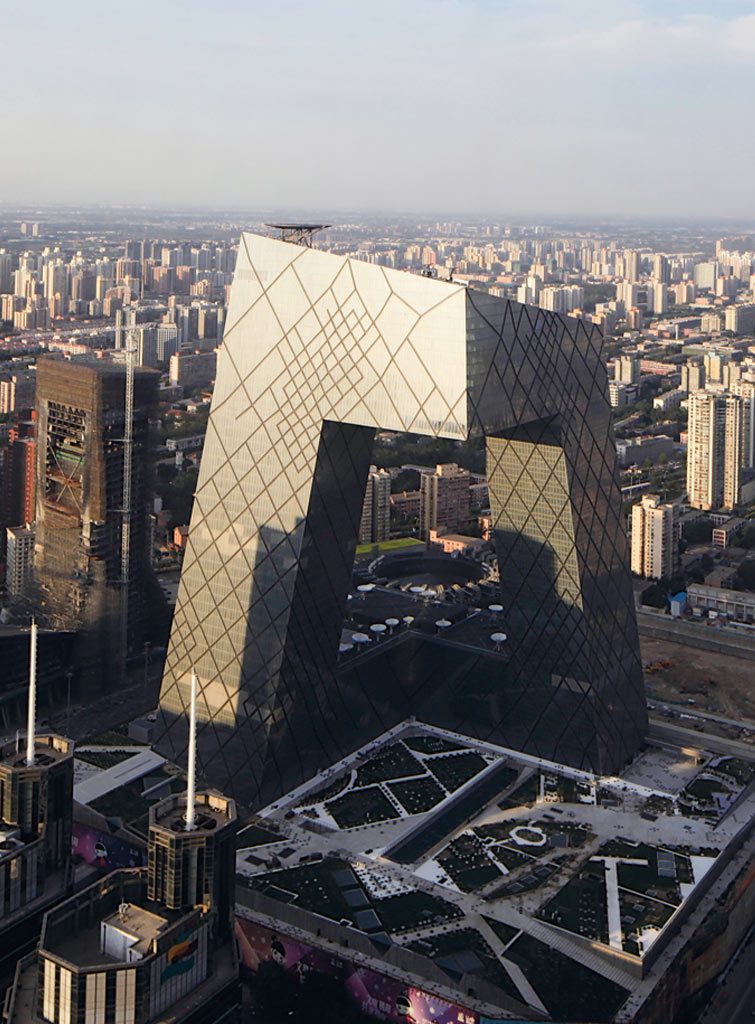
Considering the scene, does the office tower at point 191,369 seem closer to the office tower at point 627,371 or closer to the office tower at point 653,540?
the office tower at point 627,371

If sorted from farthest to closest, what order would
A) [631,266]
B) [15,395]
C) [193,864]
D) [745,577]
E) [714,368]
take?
[631,266] → [714,368] → [15,395] → [745,577] → [193,864]

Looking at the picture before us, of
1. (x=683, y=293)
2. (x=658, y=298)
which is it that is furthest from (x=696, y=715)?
(x=683, y=293)

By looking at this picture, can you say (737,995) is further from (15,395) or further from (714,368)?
(714,368)

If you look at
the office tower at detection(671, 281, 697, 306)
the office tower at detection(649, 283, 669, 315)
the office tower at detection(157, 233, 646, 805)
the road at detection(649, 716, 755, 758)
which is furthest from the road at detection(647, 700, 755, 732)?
the office tower at detection(671, 281, 697, 306)

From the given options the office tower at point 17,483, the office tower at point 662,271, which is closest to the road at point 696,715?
the office tower at point 17,483

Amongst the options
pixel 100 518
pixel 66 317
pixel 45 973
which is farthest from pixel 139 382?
pixel 66 317
